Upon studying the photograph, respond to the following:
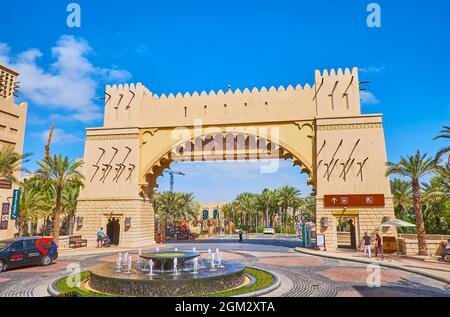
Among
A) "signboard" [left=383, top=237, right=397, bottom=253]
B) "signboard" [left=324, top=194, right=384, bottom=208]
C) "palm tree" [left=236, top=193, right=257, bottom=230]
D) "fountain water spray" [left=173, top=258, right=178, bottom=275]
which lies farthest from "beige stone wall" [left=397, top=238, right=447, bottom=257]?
"palm tree" [left=236, top=193, right=257, bottom=230]

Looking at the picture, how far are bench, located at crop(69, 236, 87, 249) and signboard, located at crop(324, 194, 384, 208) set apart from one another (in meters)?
19.5

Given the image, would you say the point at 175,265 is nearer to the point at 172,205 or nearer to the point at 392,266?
the point at 392,266

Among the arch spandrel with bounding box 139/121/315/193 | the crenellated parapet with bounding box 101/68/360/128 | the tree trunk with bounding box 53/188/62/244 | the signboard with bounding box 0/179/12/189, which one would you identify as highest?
the crenellated parapet with bounding box 101/68/360/128

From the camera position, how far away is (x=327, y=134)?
82.0ft

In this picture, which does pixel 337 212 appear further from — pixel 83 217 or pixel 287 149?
pixel 83 217

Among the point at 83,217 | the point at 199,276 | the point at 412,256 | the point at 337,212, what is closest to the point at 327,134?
the point at 337,212

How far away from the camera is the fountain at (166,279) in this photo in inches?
399

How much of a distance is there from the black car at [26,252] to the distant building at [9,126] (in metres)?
20.3

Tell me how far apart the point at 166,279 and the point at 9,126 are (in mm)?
34931

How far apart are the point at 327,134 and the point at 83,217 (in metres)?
21.3

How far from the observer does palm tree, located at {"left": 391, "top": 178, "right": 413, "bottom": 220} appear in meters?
37.2

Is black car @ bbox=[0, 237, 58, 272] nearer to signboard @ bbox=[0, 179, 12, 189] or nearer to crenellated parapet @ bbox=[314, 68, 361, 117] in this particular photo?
Result: signboard @ bbox=[0, 179, 12, 189]

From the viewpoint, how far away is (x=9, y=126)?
119 ft
